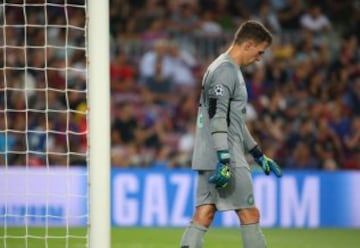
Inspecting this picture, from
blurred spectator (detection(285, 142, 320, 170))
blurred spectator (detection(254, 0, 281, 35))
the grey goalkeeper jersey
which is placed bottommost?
blurred spectator (detection(285, 142, 320, 170))

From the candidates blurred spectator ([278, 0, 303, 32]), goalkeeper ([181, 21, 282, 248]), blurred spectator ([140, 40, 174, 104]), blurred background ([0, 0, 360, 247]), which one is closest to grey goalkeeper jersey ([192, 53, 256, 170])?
goalkeeper ([181, 21, 282, 248])

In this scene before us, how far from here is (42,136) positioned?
555 inches

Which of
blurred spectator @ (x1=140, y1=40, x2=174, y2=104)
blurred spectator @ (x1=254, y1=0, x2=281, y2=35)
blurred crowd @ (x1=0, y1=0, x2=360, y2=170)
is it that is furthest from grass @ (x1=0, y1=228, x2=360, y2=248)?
blurred spectator @ (x1=254, y1=0, x2=281, y2=35)

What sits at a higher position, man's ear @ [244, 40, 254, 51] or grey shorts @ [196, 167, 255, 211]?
man's ear @ [244, 40, 254, 51]

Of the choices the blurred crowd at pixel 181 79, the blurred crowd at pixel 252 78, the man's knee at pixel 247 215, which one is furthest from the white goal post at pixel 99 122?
the blurred crowd at pixel 252 78

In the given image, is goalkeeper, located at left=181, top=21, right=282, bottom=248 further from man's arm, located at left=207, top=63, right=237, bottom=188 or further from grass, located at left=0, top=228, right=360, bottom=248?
grass, located at left=0, top=228, right=360, bottom=248

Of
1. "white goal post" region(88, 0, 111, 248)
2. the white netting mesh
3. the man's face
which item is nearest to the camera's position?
"white goal post" region(88, 0, 111, 248)

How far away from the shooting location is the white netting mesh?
1150 centimetres

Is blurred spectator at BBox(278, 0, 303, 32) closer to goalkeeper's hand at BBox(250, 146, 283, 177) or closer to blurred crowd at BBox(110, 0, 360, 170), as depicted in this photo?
blurred crowd at BBox(110, 0, 360, 170)

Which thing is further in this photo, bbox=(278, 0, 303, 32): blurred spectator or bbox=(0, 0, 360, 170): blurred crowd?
bbox=(278, 0, 303, 32): blurred spectator

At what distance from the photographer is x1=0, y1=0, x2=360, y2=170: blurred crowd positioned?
14969mm

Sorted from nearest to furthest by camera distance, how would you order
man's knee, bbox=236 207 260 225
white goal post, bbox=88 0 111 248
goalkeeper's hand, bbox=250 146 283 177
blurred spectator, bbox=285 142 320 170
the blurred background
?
white goal post, bbox=88 0 111 248 < man's knee, bbox=236 207 260 225 < goalkeeper's hand, bbox=250 146 283 177 < the blurred background < blurred spectator, bbox=285 142 320 170

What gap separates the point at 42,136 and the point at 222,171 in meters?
7.36

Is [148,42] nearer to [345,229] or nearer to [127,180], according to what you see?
[127,180]
